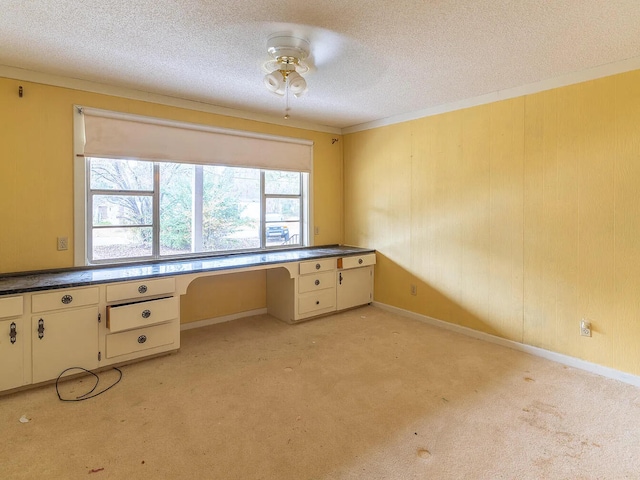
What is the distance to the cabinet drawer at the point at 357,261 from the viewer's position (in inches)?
166

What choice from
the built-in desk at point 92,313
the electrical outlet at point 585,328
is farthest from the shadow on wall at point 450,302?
the built-in desk at point 92,313

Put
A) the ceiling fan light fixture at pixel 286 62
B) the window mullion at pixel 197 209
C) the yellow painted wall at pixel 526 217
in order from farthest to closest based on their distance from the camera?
the window mullion at pixel 197 209, the yellow painted wall at pixel 526 217, the ceiling fan light fixture at pixel 286 62

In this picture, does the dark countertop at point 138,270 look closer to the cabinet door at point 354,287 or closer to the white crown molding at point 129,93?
the cabinet door at point 354,287

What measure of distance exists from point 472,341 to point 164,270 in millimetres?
3006

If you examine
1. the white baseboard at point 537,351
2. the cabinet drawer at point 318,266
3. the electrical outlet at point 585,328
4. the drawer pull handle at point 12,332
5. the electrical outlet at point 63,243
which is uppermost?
the electrical outlet at point 63,243

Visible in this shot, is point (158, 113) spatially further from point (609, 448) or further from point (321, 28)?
point (609, 448)

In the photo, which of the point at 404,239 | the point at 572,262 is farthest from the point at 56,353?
the point at 572,262

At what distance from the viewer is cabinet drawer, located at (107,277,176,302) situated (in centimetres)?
275

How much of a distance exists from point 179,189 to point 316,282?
1803 millimetres

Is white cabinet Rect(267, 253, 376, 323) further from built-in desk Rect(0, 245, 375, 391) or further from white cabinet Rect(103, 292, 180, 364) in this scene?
white cabinet Rect(103, 292, 180, 364)

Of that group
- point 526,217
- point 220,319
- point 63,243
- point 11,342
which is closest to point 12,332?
point 11,342

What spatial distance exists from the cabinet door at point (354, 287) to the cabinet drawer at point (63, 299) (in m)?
2.51

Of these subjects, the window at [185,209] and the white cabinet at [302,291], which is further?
the white cabinet at [302,291]

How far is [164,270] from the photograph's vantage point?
3113mm
